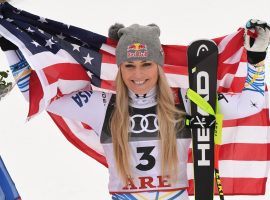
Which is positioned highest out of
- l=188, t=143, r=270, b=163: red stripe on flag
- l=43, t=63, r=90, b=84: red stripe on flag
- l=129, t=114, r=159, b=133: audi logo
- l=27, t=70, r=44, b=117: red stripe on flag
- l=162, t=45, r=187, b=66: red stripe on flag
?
l=162, t=45, r=187, b=66: red stripe on flag

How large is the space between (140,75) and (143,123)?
24 centimetres

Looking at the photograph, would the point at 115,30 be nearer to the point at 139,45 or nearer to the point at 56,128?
the point at 139,45

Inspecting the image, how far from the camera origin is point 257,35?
8.30ft

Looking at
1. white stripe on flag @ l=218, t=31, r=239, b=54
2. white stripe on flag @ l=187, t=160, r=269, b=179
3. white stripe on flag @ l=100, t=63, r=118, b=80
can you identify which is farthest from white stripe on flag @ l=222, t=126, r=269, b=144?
white stripe on flag @ l=100, t=63, r=118, b=80

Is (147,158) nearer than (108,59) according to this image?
Yes

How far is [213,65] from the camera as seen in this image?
109 inches

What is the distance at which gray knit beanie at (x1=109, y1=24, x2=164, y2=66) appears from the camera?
268 centimetres

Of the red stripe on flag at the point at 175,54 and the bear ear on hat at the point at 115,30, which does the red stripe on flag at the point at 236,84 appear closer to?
the red stripe on flag at the point at 175,54

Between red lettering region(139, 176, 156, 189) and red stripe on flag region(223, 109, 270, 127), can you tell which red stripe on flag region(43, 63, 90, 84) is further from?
red stripe on flag region(223, 109, 270, 127)

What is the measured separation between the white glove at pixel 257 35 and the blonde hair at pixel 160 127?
447mm

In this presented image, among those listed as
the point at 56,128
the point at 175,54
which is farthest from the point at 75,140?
the point at 56,128

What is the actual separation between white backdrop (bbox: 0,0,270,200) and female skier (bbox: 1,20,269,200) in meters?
1.48

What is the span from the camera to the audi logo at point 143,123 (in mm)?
2750

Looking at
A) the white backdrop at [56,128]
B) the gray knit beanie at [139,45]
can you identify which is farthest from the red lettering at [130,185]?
the white backdrop at [56,128]
